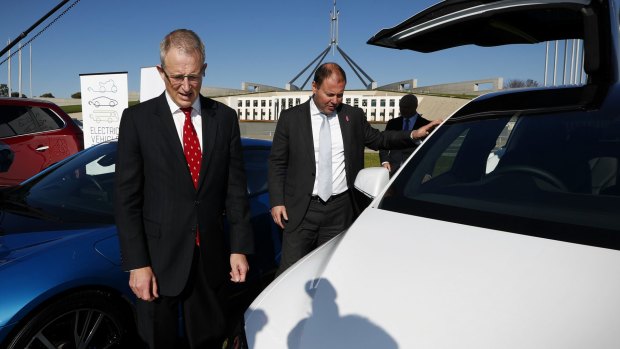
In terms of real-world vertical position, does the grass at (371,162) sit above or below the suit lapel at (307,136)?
below

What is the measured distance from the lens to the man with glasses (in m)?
1.75

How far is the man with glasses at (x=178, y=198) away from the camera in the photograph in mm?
1745

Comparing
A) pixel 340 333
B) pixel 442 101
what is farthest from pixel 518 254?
pixel 442 101

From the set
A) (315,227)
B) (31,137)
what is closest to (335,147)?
(315,227)

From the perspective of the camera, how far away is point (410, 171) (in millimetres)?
2145

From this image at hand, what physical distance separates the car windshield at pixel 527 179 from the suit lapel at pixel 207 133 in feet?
2.61

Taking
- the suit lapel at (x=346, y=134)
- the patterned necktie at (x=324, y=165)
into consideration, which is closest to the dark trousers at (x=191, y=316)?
the patterned necktie at (x=324, y=165)

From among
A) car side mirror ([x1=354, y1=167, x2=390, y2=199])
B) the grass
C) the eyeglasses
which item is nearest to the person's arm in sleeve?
car side mirror ([x1=354, y1=167, x2=390, y2=199])

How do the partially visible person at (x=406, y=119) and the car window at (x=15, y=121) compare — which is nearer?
the car window at (x=15, y=121)

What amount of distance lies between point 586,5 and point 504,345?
1.88m

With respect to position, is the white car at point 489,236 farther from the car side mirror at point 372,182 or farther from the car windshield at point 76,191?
the car windshield at point 76,191

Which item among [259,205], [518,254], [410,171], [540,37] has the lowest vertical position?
[259,205]

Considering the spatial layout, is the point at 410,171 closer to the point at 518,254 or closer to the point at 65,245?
the point at 518,254

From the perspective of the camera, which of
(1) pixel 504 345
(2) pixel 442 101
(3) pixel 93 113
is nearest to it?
(1) pixel 504 345
